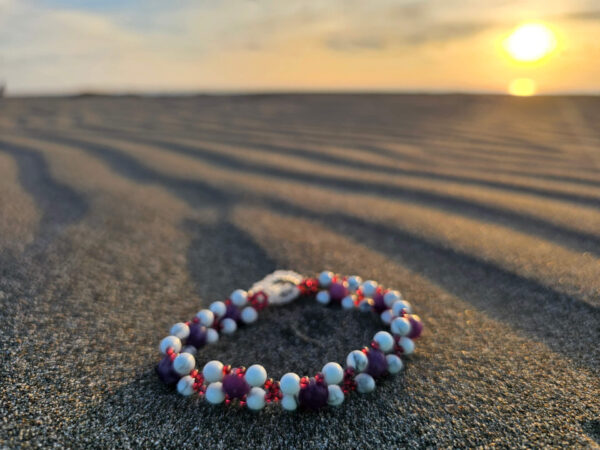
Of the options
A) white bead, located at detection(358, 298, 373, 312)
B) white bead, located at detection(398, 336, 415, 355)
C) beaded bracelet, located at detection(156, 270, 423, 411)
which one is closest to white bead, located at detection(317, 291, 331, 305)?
beaded bracelet, located at detection(156, 270, 423, 411)

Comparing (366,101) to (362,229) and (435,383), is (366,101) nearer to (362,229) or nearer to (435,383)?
(362,229)

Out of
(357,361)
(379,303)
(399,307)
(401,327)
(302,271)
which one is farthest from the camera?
(302,271)

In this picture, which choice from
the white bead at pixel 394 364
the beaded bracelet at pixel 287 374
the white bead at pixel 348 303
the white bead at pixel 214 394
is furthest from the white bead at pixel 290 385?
the white bead at pixel 348 303

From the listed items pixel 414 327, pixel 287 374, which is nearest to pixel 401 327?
pixel 414 327

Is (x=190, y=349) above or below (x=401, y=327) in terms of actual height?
below

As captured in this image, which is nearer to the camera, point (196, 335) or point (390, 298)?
point (196, 335)

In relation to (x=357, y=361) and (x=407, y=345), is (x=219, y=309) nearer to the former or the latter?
(x=357, y=361)

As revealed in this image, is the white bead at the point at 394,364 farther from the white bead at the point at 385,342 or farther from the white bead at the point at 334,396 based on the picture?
the white bead at the point at 334,396

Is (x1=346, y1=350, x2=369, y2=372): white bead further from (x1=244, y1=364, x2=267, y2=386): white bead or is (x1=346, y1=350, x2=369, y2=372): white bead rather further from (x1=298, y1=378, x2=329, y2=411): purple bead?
(x1=244, y1=364, x2=267, y2=386): white bead
